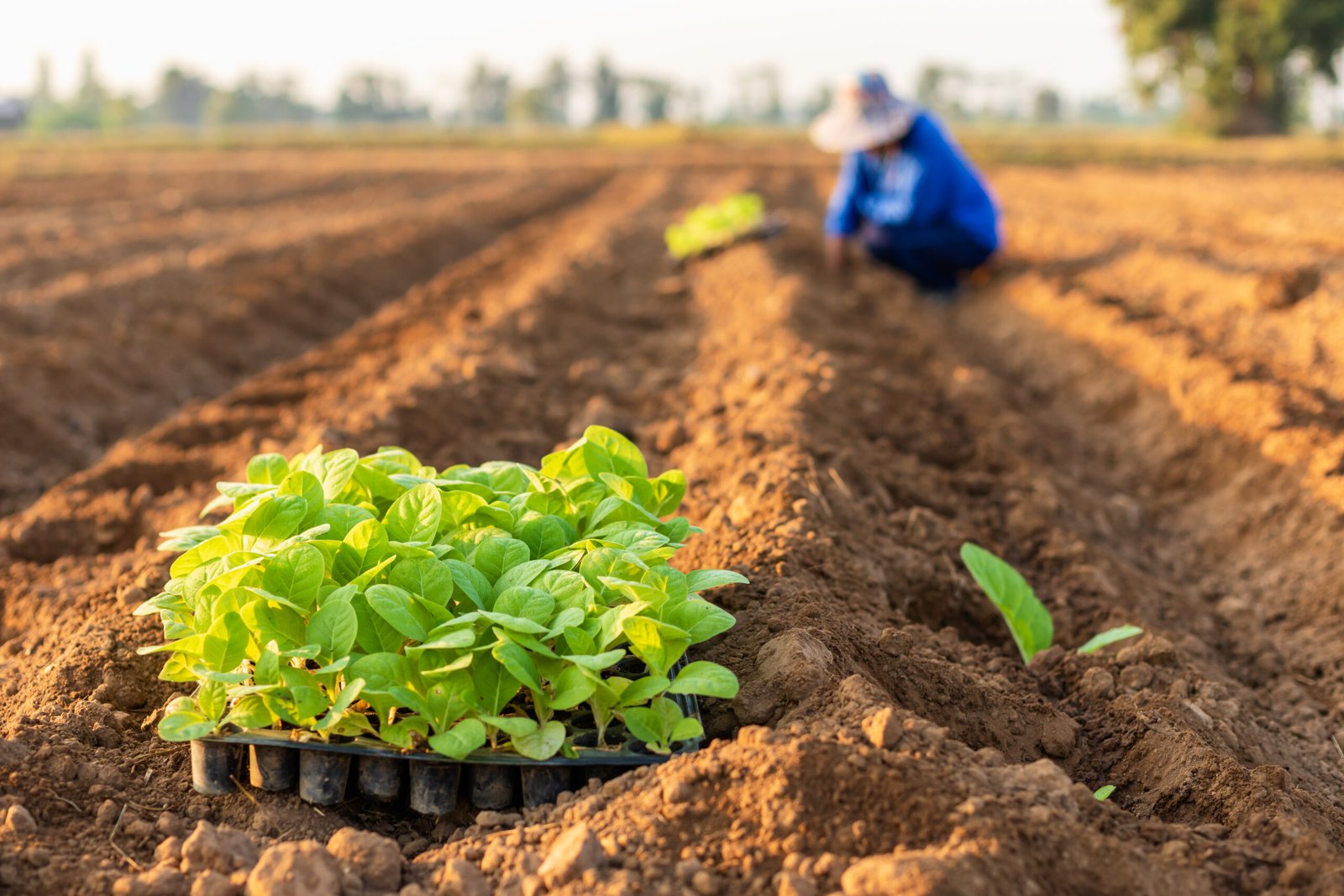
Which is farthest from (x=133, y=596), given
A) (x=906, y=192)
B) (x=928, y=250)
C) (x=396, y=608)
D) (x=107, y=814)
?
(x=928, y=250)

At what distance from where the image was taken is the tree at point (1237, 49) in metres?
31.8

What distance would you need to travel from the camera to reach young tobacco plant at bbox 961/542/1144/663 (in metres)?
2.98

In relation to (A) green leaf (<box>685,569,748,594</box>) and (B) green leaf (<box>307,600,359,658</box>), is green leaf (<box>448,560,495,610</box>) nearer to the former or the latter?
(B) green leaf (<box>307,600,359,658</box>)

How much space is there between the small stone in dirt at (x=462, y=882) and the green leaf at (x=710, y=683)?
0.47 m

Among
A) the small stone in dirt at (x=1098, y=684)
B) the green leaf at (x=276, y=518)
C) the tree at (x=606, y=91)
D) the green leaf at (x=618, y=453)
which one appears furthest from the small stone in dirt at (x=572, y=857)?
the tree at (x=606, y=91)

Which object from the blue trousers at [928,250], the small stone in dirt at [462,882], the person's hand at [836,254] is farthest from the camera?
the person's hand at [836,254]

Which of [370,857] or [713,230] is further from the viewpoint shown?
[713,230]

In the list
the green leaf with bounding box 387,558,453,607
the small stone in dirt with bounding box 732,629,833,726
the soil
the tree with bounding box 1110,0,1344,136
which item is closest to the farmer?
the soil

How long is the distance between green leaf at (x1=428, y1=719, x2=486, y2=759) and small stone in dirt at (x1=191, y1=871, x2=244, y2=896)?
0.38 metres

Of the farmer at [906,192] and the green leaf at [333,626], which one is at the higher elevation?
the farmer at [906,192]

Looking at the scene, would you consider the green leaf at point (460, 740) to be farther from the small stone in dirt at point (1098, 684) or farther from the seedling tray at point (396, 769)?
the small stone in dirt at point (1098, 684)

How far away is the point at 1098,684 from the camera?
8.97ft

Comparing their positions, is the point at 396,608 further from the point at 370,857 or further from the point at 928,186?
the point at 928,186

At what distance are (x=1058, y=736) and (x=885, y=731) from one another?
70cm
